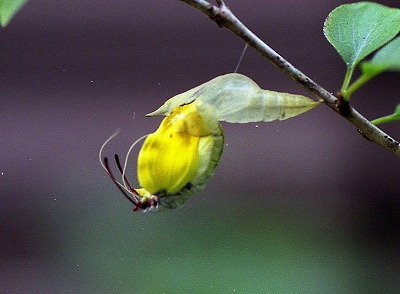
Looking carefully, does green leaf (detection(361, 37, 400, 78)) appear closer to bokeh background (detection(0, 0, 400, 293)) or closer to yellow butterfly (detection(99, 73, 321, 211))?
yellow butterfly (detection(99, 73, 321, 211))

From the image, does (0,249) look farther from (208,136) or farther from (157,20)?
(208,136)

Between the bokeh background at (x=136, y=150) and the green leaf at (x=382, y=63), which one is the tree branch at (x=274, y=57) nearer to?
the green leaf at (x=382, y=63)

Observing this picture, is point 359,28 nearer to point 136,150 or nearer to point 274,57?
point 274,57

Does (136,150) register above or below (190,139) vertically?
above

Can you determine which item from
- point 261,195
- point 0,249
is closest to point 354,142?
point 261,195

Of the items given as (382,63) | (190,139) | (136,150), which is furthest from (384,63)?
(136,150)

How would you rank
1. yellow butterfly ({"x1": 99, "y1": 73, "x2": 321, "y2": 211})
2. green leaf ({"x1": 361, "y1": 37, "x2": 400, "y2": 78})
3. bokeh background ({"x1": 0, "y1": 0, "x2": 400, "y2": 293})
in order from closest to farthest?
green leaf ({"x1": 361, "y1": 37, "x2": 400, "y2": 78}) → yellow butterfly ({"x1": 99, "y1": 73, "x2": 321, "y2": 211}) → bokeh background ({"x1": 0, "y1": 0, "x2": 400, "y2": 293})

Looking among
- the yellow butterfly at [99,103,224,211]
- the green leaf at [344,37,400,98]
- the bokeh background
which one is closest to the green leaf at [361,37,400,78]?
the green leaf at [344,37,400,98]
